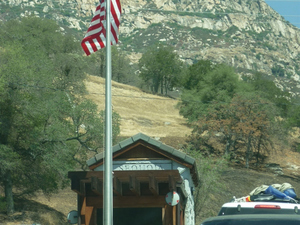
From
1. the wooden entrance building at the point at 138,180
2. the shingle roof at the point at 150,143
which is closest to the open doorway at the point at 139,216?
the wooden entrance building at the point at 138,180

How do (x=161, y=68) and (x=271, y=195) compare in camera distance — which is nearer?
(x=271, y=195)

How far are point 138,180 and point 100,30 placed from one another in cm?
458

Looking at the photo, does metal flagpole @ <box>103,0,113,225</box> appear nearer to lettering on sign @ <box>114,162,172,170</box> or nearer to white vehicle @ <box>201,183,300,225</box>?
white vehicle @ <box>201,183,300,225</box>

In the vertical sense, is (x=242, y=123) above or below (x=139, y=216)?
above

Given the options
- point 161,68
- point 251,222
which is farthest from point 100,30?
point 161,68

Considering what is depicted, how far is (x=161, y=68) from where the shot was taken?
A: 8212 cm

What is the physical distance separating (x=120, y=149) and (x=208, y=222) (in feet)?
35.5

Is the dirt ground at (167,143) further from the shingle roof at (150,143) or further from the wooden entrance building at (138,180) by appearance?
the wooden entrance building at (138,180)

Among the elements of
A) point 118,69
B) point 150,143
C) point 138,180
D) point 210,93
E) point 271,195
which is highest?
point 118,69

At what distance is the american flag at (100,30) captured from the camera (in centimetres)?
1387

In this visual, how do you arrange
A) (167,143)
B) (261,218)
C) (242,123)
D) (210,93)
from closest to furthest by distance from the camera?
(261,218) → (242,123) → (167,143) → (210,93)

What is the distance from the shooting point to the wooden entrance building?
16.0 metres

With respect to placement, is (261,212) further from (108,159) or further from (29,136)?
(29,136)

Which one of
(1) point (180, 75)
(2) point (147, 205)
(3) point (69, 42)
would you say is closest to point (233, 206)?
(2) point (147, 205)
